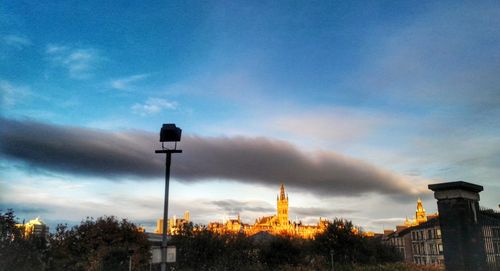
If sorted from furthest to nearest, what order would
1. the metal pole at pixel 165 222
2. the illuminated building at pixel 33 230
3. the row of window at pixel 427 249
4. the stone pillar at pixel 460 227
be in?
the row of window at pixel 427 249, the illuminated building at pixel 33 230, the metal pole at pixel 165 222, the stone pillar at pixel 460 227

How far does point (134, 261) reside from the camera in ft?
125

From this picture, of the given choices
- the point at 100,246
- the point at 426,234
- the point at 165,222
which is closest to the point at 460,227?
the point at 165,222

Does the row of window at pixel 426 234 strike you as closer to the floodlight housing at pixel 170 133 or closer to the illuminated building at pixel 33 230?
the illuminated building at pixel 33 230

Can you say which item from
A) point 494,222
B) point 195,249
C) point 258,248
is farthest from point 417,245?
point 494,222

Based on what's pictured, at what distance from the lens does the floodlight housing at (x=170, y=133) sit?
10.6 metres

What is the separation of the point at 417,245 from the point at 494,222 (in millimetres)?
70320

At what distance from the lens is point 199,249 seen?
36.8 m

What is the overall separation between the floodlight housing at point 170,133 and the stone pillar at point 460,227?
7370mm

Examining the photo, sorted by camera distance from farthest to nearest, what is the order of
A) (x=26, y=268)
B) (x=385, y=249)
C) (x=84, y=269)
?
(x=385, y=249) < (x=84, y=269) < (x=26, y=268)

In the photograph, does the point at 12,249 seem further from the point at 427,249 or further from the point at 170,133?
the point at 427,249

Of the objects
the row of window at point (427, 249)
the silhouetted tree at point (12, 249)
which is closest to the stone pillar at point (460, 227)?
the silhouetted tree at point (12, 249)

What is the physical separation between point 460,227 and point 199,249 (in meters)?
30.7

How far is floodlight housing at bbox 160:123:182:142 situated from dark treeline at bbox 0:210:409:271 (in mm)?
17323

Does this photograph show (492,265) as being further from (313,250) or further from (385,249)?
(385,249)
